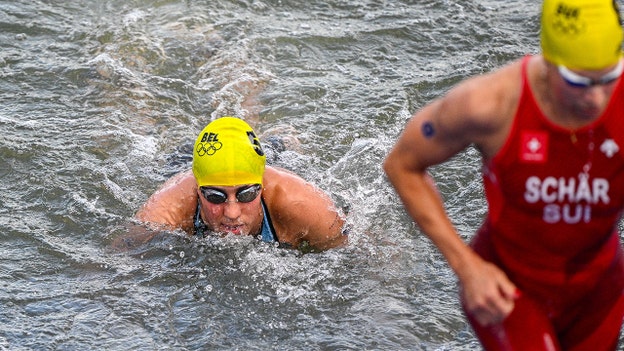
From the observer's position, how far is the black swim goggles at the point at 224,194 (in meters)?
7.18

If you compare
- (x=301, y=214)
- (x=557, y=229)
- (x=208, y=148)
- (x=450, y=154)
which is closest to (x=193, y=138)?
(x=208, y=148)

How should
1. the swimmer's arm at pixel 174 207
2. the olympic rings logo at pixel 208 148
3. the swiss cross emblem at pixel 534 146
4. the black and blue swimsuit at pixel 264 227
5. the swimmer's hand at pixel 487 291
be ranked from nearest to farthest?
the swiss cross emblem at pixel 534 146 < the swimmer's hand at pixel 487 291 < the olympic rings logo at pixel 208 148 < the black and blue swimsuit at pixel 264 227 < the swimmer's arm at pixel 174 207

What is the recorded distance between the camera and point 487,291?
12.8 ft

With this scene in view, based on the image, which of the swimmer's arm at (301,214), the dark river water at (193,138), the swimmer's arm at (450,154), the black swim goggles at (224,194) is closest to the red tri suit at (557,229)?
the swimmer's arm at (450,154)

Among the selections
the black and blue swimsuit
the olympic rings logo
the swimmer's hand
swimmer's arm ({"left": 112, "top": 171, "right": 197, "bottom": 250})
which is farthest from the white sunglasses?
swimmer's arm ({"left": 112, "top": 171, "right": 197, "bottom": 250})

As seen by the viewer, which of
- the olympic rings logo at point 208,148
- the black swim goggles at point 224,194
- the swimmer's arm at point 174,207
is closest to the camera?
the black swim goggles at point 224,194

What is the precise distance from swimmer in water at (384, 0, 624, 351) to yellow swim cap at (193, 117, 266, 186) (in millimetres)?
3151

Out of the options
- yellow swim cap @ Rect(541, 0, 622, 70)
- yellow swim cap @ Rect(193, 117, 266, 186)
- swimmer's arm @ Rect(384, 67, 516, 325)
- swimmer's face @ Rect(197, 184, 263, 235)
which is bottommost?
swimmer's face @ Rect(197, 184, 263, 235)

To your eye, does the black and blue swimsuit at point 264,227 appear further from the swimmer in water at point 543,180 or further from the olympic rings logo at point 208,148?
the swimmer in water at point 543,180

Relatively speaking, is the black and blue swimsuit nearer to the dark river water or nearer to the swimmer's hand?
the dark river water

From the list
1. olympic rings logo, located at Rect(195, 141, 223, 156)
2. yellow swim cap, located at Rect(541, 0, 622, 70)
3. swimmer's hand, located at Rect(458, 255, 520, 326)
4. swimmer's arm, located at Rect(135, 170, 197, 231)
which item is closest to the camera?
yellow swim cap, located at Rect(541, 0, 622, 70)

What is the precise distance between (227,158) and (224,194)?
250mm

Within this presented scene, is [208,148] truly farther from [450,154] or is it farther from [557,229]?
[557,229]

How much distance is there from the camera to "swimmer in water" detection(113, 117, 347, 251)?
721cm
